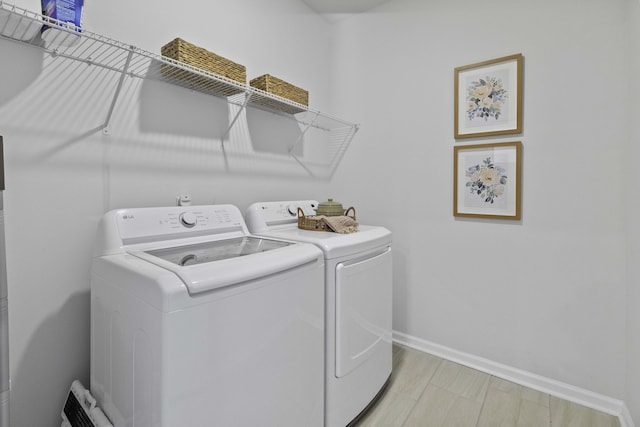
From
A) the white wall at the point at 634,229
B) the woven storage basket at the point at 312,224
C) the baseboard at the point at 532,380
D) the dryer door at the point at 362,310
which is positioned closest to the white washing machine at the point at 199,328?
the dryer door at the point at 362,310

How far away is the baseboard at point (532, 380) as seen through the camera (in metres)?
1.57

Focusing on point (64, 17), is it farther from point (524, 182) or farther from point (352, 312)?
point (524, 182)

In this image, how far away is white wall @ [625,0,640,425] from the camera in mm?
1341

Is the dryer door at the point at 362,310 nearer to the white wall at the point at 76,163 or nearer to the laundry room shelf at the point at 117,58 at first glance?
the white wall at the point at 76,163

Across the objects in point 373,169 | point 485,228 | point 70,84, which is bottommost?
point 485,228

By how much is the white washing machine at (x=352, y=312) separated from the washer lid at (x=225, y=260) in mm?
167

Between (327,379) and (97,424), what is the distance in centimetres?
83

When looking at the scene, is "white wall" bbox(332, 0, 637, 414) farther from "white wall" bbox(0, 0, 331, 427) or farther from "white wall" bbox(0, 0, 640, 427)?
"white wall" bbox(0, 0, 331, 427)

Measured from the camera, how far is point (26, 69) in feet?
3.66

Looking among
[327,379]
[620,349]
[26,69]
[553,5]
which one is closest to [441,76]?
[553,5]

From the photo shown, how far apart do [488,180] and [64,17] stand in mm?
2133

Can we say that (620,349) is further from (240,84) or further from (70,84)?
(70,84)

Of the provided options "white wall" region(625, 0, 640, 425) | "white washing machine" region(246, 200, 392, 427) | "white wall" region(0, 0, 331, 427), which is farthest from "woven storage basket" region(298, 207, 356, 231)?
"white wall" region(625, 0, 640, 425)

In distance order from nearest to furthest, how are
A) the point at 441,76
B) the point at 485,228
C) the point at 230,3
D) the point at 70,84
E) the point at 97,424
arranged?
1. the point at 97,424
2. the point at 70,84
3. the point at 230,3
4. the point at 485,228
5. the point at 441,76
